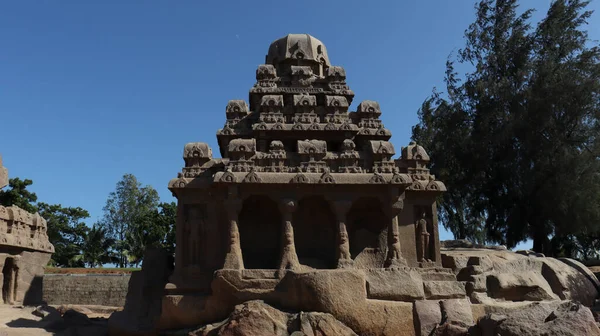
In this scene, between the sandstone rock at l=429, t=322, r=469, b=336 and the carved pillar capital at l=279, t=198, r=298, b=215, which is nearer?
the sandstone rock at l=429, t=322, r=469, b=336

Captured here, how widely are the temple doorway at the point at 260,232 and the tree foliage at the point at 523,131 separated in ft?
48.7

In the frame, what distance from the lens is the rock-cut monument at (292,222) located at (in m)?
10.4

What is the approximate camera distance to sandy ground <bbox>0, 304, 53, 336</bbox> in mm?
11047

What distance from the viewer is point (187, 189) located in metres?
11.9

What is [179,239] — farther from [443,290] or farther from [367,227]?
[443,290]

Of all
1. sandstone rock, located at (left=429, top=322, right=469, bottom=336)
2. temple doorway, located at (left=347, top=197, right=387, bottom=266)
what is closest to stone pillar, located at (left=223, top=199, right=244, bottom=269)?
temple doorway, located at (left=347, top=197, right=387, bottom=266)

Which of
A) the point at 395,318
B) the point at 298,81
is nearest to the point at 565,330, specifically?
the point at 395,318

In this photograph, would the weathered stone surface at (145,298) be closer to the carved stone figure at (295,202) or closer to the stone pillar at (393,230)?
the carved stone figure at (295,202)

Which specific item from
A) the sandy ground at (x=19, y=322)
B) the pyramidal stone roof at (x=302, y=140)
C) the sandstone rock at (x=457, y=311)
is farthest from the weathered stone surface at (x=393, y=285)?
the sandy ground at (x=19, y=322)

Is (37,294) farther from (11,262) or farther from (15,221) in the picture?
Result: (15,221)

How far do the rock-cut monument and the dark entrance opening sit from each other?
3 cm

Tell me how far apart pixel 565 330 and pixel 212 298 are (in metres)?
6.82

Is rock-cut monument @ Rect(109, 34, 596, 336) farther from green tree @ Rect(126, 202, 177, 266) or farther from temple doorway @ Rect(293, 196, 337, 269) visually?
green tree @ Rect(126, 202, 177, 266)

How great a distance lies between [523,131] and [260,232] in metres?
16.0
